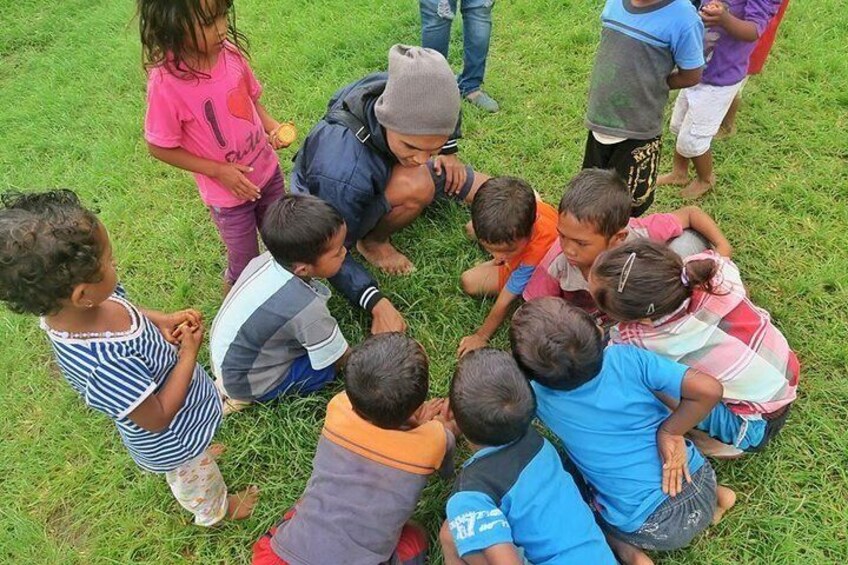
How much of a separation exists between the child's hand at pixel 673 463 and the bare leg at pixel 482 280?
3.67 ft

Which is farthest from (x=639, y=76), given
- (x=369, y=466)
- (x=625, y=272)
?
(x=369, y=466)

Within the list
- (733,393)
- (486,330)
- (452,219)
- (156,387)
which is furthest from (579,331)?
(452,219)

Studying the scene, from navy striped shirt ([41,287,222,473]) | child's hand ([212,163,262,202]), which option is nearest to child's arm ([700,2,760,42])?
child's hand ([212,163,262,202])

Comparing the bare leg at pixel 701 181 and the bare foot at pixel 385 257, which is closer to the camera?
the bare foot at pixel 385 257

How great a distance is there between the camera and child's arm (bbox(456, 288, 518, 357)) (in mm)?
2723

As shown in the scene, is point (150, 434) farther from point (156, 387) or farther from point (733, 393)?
point (733, 393)

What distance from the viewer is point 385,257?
315cm

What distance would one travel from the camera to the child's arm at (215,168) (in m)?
2.47

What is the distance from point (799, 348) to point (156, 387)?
2.46 metres

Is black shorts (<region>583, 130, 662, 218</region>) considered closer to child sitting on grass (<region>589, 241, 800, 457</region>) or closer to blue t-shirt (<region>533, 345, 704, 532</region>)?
child sitting on grass (<region>589, 241, 800, 457</region>)

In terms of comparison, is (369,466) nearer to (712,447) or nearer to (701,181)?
(712,447)

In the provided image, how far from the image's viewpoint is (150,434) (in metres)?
1.93

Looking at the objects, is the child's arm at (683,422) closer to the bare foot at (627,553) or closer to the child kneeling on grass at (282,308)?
the bare foot at (627,553)

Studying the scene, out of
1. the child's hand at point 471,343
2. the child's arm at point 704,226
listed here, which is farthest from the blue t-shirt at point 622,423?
the child's arm at point 704,226
